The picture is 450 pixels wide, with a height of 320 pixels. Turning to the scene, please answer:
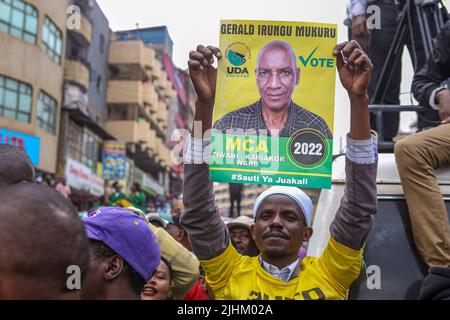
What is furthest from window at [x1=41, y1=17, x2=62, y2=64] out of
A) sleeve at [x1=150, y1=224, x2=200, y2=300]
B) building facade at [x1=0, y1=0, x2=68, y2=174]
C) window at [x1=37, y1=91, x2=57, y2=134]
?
sleeve at [x1=150, y1=224, x2=200, y2=300]

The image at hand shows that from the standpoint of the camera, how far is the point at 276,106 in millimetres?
2490

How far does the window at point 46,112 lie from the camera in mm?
24189

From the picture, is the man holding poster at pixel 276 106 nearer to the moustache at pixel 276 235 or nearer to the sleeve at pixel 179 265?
the moustache at pixel 276 235

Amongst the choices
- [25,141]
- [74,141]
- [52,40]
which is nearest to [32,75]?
[52,40]

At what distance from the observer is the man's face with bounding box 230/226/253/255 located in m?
4.68

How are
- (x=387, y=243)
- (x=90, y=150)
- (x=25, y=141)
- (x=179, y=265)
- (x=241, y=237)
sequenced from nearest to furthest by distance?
(x=387, y=243) → (x=179, y=265) → (x=241, y=237) → (x=25, y=141) → (x=90, y=150)

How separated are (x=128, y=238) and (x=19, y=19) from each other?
864 inches

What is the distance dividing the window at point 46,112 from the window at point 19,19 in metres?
2.40

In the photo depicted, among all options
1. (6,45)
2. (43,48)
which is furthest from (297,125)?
(43,48)

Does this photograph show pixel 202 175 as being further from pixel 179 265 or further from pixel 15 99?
pixel 15 99

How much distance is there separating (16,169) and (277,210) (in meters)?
1.19

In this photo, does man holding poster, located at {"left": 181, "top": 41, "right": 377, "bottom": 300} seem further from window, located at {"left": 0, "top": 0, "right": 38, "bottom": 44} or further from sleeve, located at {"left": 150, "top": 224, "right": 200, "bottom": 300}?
window, located at {"left": 0, "top": 0, "right": 38, "bottom": 44}

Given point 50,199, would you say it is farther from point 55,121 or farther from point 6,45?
point 55,121

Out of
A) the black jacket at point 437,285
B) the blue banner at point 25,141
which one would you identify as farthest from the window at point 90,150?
the black jacket at point 437,285
